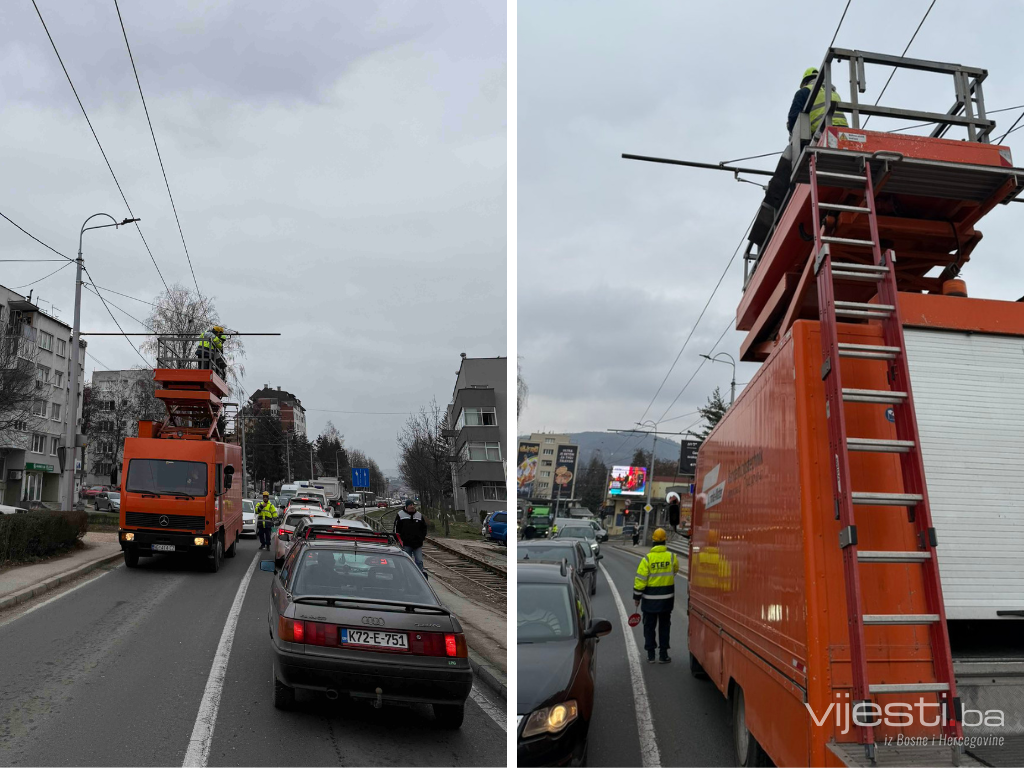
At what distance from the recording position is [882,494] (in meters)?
4.18

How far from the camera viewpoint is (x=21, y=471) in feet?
188

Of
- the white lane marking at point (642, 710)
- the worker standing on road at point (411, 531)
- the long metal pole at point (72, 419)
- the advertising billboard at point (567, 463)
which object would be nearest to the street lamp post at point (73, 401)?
the long metal pole at point (72, 419)

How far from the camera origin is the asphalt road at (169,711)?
18.5ft

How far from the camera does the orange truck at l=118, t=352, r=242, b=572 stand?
1596 centimetres

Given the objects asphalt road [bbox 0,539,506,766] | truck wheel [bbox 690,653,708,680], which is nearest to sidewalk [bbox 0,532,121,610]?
asphalt road [bbox 0,539,506,766]

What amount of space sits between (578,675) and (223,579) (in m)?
11.9

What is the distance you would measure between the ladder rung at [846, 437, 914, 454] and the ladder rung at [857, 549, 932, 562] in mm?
538

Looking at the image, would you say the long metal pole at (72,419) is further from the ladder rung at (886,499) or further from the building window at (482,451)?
the building window at (482,451)

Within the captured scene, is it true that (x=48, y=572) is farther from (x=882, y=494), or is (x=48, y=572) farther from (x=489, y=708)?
(x=882, y=494)

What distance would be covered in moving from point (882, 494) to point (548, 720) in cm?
261

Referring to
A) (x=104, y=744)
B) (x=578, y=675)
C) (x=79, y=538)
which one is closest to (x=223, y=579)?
(x=79, y=538)

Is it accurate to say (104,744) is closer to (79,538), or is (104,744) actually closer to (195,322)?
(79,538)

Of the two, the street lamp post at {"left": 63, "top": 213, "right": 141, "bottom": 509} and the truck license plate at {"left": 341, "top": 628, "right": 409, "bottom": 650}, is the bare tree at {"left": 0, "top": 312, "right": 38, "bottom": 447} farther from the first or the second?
the truck license plate at {"left": 341, "top": 628, "right": 409, "bottom": 650}

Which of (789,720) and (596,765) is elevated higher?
(789,720)
